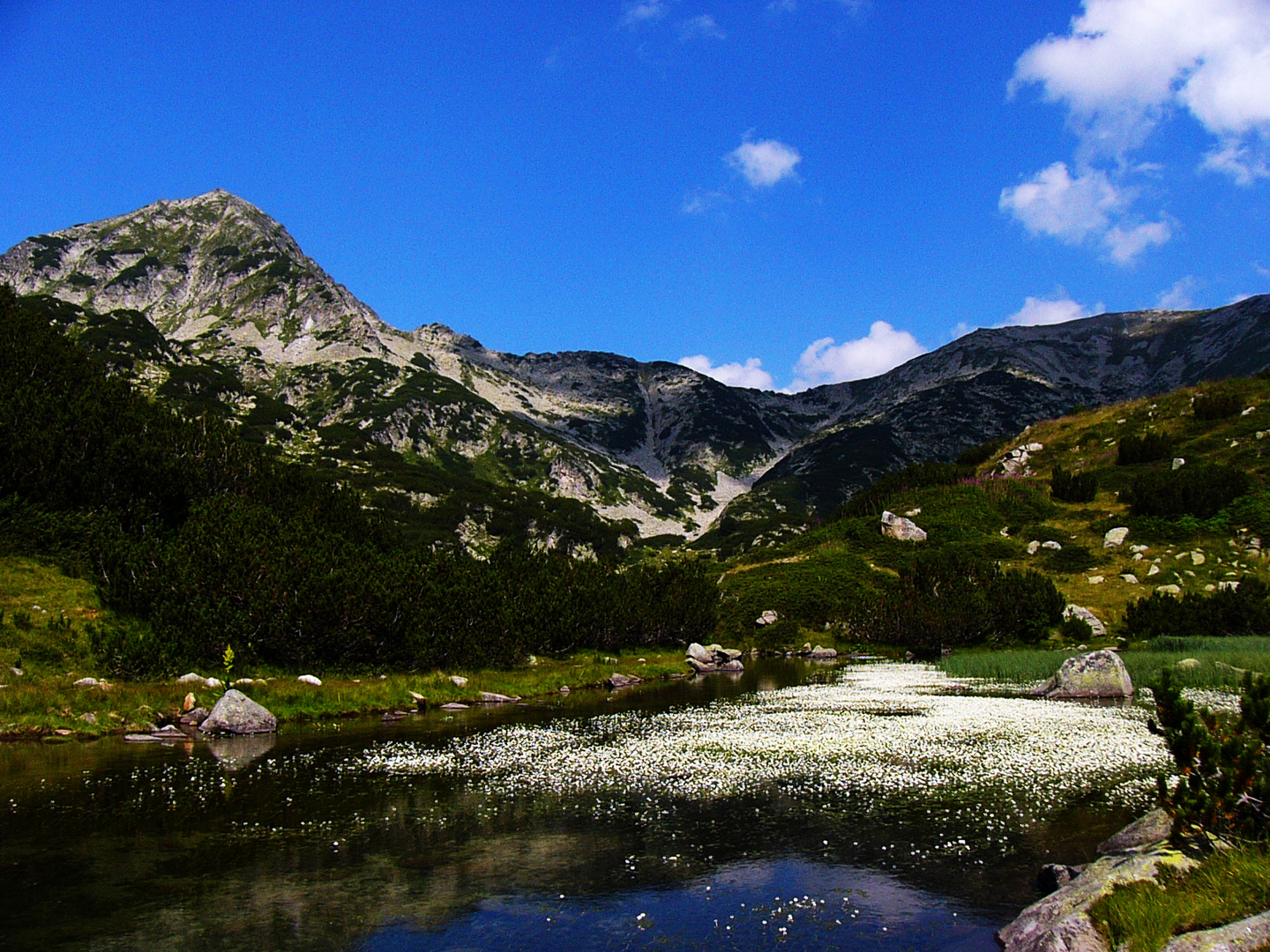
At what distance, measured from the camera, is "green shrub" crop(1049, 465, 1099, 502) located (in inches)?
4215

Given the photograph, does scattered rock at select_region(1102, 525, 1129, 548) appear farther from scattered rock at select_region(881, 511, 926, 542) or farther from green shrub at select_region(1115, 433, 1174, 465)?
scattered rock at select_region(881, 511, 926, 542)

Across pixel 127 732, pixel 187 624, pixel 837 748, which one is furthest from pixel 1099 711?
pixel 187 624

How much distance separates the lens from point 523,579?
72000 mm

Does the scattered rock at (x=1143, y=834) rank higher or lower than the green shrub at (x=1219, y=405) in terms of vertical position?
lower

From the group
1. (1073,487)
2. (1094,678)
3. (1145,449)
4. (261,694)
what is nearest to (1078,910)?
(261,694)

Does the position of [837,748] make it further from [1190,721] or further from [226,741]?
[226,741]

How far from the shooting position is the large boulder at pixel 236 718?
107 ft

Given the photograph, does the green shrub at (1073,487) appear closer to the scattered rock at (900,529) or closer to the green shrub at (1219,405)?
the green shrub at (1219,405)

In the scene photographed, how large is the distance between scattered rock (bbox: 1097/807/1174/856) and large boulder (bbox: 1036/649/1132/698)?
31.0 metres

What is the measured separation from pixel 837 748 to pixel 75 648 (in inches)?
1465

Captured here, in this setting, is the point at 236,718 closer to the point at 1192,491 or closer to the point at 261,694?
the point at 261,694

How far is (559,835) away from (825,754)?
42.5 ft

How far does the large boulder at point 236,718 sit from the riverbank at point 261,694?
210 cm

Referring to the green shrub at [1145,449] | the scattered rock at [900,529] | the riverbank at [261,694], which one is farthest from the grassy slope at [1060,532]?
the riverbank at [261,694]
